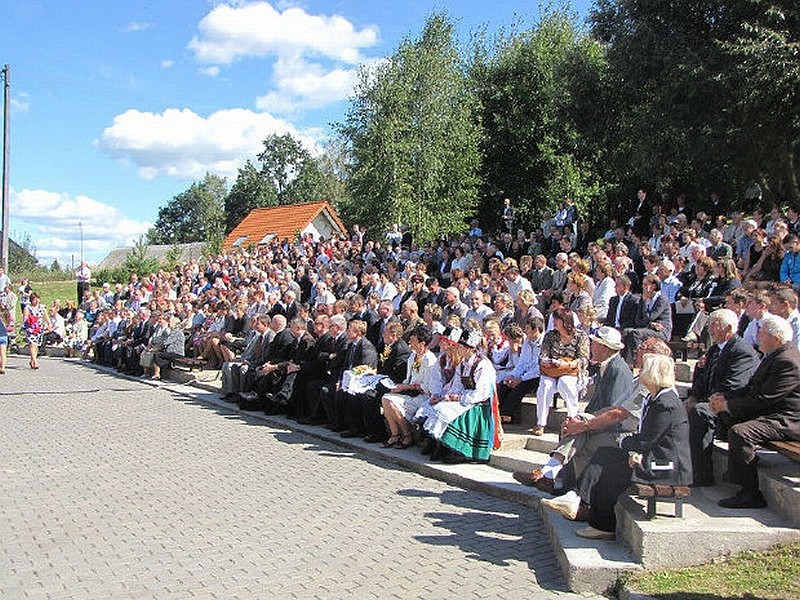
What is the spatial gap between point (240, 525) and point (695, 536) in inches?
144

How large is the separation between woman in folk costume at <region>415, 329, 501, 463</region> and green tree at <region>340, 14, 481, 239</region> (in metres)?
19.5

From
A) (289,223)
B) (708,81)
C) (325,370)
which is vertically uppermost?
(289,223)

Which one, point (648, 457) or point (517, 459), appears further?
point (517, 459)

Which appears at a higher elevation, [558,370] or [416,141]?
[416,141]

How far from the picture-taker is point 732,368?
6676mm

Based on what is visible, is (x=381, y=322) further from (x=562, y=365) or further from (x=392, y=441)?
(x=562, y=365)

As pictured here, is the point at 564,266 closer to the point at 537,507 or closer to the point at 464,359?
the point at 464,359

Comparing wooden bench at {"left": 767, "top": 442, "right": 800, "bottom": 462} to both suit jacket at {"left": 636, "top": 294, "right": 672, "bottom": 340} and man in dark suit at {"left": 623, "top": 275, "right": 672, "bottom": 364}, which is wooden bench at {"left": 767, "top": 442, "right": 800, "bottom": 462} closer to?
man in dark suit at {"left": 623, "top": 275, "right": 672, "bottom": 364}

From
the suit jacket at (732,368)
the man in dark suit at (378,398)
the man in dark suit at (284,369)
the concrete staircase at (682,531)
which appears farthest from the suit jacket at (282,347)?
the suit jacket at (732,368)

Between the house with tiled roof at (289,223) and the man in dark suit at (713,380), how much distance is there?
44.0 meters

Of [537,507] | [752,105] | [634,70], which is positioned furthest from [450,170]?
[537,507]

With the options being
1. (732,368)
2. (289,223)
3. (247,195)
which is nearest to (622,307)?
(732,368)

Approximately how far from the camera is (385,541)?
20.0ft

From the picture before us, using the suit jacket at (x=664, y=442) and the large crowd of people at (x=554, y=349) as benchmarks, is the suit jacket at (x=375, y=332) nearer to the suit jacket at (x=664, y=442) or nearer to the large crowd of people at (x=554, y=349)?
the large crowd of people at (x=554, y=349)
